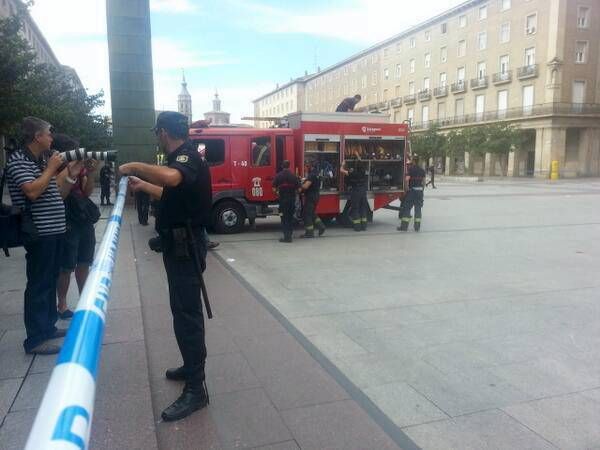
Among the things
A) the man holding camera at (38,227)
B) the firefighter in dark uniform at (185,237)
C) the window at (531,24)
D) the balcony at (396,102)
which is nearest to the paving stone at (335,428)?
the firefighter in dark uniform at (185,237)

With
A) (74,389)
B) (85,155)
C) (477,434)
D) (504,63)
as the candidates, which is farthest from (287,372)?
(504,63)

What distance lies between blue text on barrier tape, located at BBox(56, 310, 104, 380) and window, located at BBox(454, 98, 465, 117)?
60.2 metres

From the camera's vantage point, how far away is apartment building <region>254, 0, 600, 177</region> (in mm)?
45500

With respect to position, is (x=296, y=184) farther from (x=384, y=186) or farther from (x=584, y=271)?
(x=584, y=271)

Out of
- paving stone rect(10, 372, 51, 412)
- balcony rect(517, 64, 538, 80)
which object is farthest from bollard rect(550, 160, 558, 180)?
paving stone rect(10, 372, 51, 412)

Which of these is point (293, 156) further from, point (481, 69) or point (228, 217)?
point (481, 69)

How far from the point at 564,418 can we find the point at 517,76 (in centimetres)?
5257

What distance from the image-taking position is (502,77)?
50719mm

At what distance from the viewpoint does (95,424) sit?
294 cm

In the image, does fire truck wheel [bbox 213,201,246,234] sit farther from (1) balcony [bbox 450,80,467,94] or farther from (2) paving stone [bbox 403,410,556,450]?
(1) balcony [bbox 450,80,467,94]

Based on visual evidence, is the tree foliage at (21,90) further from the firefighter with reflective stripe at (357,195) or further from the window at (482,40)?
the window at (482,40)

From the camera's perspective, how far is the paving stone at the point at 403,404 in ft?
10.6

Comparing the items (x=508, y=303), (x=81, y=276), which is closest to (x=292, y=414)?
(x=81, y=276)

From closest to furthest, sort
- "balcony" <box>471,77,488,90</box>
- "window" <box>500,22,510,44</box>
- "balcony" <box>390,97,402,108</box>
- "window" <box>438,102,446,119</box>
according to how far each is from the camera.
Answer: "window" <box>500,22,510,44</box>, "balcony" <box>471,77,488,90</box>, "window" <box>438,102,446,119</box>, "balcony" <box>390,97,402,108</box>
